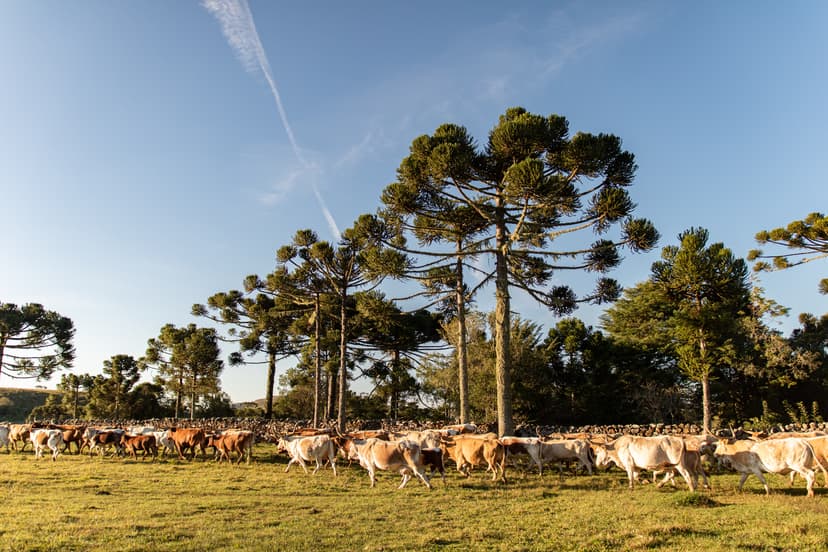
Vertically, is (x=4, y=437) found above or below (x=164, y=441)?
below

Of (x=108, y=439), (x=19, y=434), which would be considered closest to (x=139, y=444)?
(x=108, y=439)

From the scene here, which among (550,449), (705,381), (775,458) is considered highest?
(705,381)

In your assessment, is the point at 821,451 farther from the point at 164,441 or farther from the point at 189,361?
the point at 189,361

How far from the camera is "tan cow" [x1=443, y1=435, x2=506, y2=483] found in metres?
12.1

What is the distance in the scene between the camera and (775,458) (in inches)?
387

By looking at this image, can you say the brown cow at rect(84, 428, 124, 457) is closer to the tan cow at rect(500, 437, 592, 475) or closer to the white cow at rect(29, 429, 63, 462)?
the white cow at rect(29, 429, 63, 462)

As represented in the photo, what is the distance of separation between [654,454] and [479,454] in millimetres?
3883

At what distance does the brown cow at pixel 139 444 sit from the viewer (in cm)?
1708

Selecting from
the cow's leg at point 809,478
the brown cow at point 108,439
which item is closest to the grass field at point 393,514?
the cow's leg at point 809,478

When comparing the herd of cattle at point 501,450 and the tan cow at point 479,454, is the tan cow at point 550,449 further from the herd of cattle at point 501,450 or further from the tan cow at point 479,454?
the tan cow at point 479,454

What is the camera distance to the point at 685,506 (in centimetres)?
844

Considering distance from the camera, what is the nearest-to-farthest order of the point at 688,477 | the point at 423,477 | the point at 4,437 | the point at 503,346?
the point at 688,477 → the point at 423,477 → the point at 503,346 → the point at 4,437

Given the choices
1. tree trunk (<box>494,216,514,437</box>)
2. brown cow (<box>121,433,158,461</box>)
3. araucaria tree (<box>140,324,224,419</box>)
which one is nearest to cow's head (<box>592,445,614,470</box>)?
tree trunk (<box>494,216,514,437</box>)

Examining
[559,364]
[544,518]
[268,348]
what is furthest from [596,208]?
[268,348]
